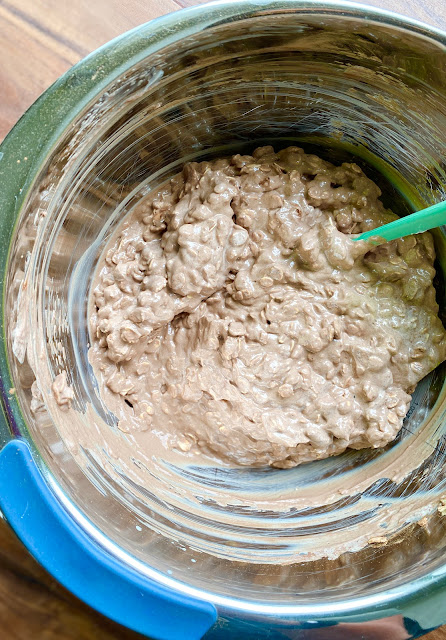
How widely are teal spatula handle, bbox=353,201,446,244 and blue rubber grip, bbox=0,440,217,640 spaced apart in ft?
3.03

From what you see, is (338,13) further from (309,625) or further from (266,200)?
(309,625)

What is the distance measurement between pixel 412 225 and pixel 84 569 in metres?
1.01

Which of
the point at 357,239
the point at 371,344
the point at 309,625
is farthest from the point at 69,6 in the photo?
the point at 309,625

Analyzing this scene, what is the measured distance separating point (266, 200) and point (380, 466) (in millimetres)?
810

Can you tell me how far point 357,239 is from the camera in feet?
4.58

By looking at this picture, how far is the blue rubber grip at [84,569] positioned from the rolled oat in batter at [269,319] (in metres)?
0.44

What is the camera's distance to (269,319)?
1.42m

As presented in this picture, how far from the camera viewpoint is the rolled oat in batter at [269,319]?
1.39m

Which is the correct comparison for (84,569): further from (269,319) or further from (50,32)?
(50,32)

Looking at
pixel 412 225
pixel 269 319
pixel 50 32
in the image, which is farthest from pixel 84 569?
pixel 50 32

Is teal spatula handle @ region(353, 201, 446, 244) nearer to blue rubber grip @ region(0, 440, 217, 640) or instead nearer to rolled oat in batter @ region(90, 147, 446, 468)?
rolled oat in batter @ region(90, 147, 446, 468)

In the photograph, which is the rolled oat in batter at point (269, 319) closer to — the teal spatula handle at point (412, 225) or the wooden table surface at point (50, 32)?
the teal spatula handle at point (412, 225)

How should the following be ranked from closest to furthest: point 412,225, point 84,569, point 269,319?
1. point 84,569
2. point 412,225
3. point 269,319

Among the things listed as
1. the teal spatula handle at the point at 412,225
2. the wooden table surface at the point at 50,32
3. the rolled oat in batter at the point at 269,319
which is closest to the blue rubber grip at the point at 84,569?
the rolled oat in batter at the point at 269,319
